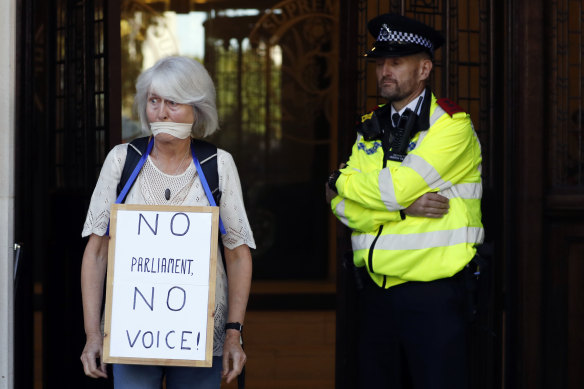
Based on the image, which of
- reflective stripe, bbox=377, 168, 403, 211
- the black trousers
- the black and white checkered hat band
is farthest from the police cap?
the black trousers

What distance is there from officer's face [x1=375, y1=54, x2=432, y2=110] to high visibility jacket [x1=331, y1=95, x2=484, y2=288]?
0.15m

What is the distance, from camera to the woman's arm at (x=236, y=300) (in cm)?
306

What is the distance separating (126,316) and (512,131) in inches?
94.6

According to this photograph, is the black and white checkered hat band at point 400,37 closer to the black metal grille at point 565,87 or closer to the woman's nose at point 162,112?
the black metal grille at point 565,87

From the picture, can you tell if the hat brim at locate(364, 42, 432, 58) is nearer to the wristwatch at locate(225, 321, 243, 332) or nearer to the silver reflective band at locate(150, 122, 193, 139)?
the silver reflective band at locate(150, 122, 193, 139)

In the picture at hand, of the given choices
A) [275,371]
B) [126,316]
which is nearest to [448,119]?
[126,316]

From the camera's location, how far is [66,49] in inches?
181

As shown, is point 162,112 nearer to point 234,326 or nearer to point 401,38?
point 234,326

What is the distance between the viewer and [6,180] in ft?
13.1

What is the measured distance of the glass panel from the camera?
9766 millimetres

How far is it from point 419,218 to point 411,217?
0.03m

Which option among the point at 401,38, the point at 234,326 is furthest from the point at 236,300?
the point at 401,38

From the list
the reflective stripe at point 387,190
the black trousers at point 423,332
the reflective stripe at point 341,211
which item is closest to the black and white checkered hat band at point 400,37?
the reflective stripe at point 387,190

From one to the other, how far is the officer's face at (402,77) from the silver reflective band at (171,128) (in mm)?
1082
